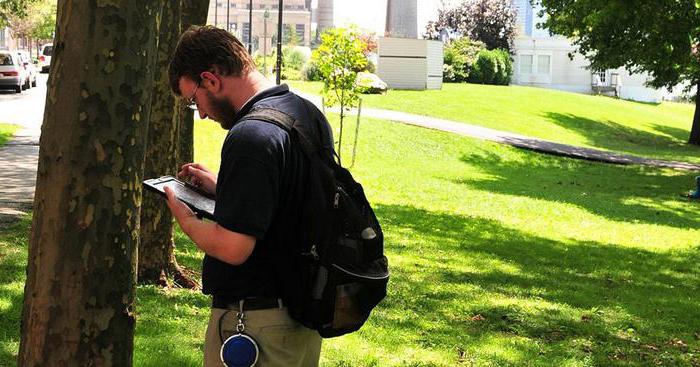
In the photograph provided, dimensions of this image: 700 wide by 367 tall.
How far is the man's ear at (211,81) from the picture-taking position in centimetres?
280

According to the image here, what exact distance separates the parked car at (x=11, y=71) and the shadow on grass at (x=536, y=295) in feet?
88.0

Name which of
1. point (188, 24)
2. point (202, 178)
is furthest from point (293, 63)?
point (202, 178)

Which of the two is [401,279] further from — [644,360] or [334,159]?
[334,159]

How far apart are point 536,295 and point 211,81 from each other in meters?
6.50

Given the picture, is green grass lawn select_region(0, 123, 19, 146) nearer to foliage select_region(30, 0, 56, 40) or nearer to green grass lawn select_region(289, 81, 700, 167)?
green grass lawn select_region(289, 81, 700, 167)

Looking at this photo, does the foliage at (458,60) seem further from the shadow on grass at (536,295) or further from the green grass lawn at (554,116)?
the shadow on grass at (536,295)

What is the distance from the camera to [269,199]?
8.61 feet

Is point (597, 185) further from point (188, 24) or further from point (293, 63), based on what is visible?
point (293, 63)

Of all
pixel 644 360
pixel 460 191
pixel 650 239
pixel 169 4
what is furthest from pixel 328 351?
pixel 460 191

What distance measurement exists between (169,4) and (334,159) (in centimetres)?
439

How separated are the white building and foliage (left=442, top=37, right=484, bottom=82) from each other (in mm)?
11077

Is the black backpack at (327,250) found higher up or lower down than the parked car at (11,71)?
lower down

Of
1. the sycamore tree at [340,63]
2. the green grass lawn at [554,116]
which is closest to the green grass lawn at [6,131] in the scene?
the sycamore tree at [340,63]

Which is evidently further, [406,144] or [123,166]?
[406,144]
